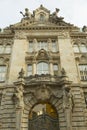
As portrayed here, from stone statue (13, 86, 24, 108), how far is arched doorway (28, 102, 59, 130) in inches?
51.2

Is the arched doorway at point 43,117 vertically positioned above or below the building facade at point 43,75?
below

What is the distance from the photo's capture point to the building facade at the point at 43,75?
19.8 m

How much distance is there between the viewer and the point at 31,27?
29203 mm

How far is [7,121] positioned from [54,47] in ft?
37.5

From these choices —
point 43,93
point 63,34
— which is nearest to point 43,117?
point 43,93

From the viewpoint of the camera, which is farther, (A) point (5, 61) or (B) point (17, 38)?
(B) point (17, 38)

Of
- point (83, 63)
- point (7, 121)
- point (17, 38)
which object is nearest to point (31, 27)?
point (17, 38)

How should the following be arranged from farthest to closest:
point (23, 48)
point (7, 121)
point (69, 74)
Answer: point (23, 48) → point (69, 74) → point (7, 121)

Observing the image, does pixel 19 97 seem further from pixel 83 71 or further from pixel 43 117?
pixel 83 71

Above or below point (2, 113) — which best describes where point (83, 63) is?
above

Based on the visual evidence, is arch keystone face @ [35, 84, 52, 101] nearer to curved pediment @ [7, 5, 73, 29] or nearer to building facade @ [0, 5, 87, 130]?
Result: building facade @ [0, 5, 87, 130]

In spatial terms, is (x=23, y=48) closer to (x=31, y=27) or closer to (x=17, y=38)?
(x=17, y=38)

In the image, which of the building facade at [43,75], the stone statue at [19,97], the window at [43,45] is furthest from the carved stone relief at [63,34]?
the stone statue at [19,97]

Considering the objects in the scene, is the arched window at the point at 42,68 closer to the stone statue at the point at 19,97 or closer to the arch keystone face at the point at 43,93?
the arch keystone face at the point at 43,93
